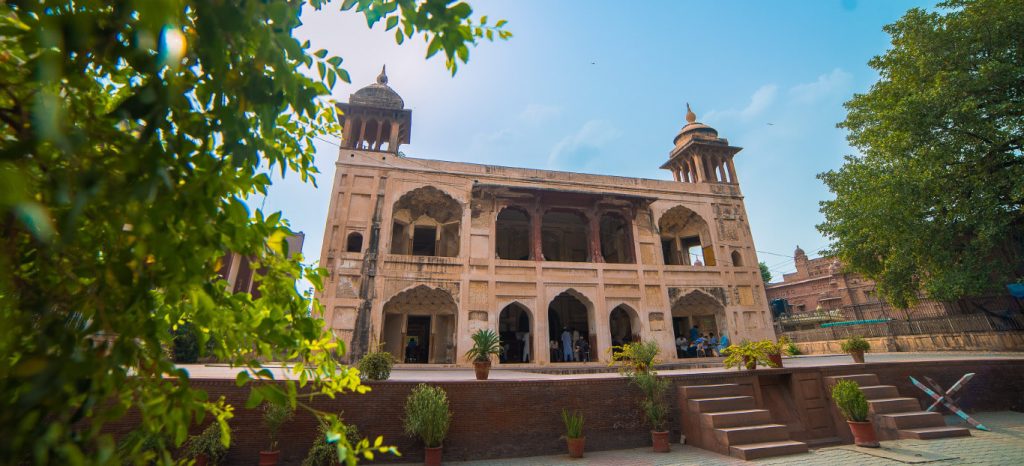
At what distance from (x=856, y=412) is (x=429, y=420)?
7476mm

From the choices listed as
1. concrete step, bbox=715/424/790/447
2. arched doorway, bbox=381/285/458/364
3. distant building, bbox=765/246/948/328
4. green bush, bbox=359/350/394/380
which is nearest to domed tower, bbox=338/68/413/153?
arched doorway, bbox=381/285/458/364

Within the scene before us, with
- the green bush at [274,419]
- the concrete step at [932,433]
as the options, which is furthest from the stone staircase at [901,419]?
the green bush at [274,419]

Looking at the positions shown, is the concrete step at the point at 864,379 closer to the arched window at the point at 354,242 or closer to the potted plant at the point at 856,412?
the potted plant at the point at 856,412

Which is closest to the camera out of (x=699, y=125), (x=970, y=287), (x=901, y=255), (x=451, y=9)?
(x=451, y=9)

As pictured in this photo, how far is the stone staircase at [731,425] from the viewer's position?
6617 mm

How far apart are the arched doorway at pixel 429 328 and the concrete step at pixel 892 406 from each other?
1257cm

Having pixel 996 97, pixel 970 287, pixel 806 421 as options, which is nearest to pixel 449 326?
pixel 806 421

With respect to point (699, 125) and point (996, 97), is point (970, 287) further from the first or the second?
point (699, 125)

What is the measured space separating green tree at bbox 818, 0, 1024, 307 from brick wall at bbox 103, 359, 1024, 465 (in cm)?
998

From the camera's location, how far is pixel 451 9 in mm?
1572

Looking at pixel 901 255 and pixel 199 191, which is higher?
pixel 901 255

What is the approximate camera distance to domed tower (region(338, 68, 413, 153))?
1833cm

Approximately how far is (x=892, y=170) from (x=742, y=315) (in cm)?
768

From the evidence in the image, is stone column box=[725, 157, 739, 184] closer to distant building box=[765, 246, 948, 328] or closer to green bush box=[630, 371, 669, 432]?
distant building box=[765, 246, 948, 328]
